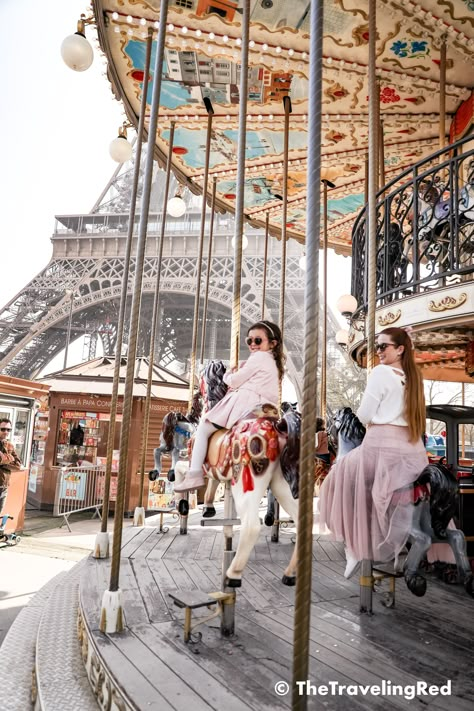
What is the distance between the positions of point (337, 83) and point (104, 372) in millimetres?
8643

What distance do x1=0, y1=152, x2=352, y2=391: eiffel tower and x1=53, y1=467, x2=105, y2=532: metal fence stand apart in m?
13.6

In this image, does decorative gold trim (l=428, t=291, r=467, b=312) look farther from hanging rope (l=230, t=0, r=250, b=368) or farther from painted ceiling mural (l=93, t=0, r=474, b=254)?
painted ceiling mural (l=93, t=0, r=474, b=254)

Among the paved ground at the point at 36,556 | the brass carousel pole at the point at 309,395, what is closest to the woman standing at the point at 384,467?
the brass carousel pole at the point at 309,395

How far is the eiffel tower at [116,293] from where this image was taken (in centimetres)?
2552

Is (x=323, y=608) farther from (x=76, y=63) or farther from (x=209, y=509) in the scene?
(x=76, y=63)

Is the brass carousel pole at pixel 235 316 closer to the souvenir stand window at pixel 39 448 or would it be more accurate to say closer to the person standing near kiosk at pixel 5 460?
the person standing near kiosk at pixel 5 460

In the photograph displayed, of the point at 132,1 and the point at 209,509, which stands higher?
the point at 132,1

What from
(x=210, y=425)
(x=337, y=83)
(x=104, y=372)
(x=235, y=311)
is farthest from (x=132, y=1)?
(x=104, y=372)

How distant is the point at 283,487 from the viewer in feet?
8.75

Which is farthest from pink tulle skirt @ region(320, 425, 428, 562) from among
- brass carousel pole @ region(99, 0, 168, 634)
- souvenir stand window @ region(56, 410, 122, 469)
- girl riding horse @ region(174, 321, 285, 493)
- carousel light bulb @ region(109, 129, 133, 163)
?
souvenir stand window @ region(56, 410, 122, 469)

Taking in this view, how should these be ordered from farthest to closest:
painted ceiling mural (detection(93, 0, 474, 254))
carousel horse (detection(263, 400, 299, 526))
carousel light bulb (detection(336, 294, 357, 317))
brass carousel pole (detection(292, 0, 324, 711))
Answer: carousel light bulb (detection(336, 294, 357, 317)) → carousel horse (detection(263, 400, 299, 526)) → painted ceiling mural (detection(93, 0, 474, 254)) → brass carousel pole (detection(292, 0, 324, 711))

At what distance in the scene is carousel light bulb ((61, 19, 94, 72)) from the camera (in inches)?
149

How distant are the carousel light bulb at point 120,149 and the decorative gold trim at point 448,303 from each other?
3.47 m

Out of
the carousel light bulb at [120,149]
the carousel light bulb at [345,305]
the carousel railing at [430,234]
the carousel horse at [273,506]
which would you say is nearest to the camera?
the carousel railing at [430,234]
